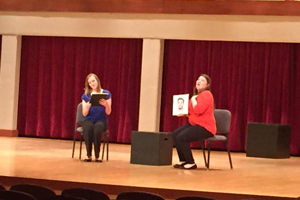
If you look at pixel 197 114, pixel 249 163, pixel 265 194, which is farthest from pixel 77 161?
pixel 265 194

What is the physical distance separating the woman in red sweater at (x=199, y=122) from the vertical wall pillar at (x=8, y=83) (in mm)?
4902

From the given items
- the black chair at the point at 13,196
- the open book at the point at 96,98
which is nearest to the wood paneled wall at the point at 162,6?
the open book at the point at 96,98

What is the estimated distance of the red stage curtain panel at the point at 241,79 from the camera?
1084 cm

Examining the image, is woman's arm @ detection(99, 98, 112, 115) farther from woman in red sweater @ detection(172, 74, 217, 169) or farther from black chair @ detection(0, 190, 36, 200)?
black chair @ detection(0, 190, 36, 200)

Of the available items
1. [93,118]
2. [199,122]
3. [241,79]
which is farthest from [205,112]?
[241,79]

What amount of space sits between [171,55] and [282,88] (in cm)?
198

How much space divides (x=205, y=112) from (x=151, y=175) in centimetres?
114

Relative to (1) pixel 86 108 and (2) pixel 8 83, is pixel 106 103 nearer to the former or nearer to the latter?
(1) pixel 86 108

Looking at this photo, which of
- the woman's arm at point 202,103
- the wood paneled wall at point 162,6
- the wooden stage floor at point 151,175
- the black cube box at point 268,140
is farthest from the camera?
the wood paneled wall at point 162,6

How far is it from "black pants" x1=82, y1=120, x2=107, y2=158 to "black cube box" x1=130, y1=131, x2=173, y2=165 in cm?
41

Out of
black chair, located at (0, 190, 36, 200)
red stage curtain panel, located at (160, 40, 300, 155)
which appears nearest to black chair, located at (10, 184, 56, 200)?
black chair, located at (0, 190, 36, 200)

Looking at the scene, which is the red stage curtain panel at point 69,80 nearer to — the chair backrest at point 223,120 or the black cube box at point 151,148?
the black cube box at point 151,148

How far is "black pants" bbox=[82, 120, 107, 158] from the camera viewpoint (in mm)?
8047

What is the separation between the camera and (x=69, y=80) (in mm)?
11977
